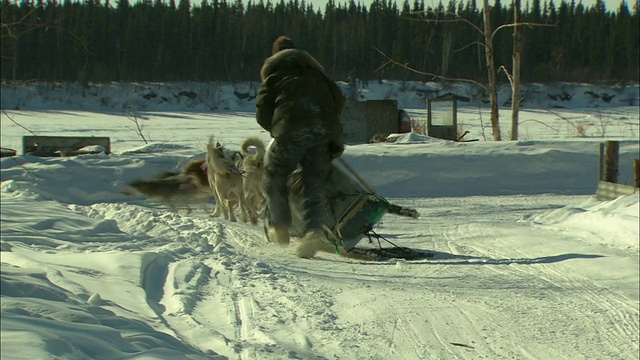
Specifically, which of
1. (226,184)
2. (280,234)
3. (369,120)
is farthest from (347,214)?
(369,120)

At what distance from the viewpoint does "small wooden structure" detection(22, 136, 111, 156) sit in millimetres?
15009

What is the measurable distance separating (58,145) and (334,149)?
35.1 ft

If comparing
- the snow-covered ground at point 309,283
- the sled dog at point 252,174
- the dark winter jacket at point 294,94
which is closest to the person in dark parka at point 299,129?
the dark winter jacket at point 294,94

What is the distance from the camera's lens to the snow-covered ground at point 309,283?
12.2ft

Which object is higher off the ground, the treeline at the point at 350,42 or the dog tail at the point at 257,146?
the treeline at the point at 350,42

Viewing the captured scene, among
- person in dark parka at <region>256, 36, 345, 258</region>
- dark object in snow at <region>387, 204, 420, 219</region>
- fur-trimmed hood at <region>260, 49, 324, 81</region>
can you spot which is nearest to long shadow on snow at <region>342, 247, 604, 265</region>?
dark object in snow at <region>387, 204, 420, 219</region>

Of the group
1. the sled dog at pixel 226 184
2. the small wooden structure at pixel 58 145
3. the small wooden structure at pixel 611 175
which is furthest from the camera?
the small wooden structure at pixel 58 145

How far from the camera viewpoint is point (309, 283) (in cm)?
532

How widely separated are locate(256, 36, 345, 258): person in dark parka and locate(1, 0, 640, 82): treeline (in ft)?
60.0

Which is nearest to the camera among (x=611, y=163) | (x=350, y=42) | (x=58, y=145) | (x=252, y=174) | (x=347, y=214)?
(x=347, y=214)

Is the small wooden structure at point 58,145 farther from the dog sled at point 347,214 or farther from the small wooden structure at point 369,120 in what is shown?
the dog sled at point 347,214

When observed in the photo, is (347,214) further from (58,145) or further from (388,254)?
(58,145)

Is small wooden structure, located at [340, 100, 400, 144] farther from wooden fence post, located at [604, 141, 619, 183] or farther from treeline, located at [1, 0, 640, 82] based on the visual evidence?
wooden fence post, located at [604, 141, 619, 183]

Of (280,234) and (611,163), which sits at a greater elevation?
(611,163)
